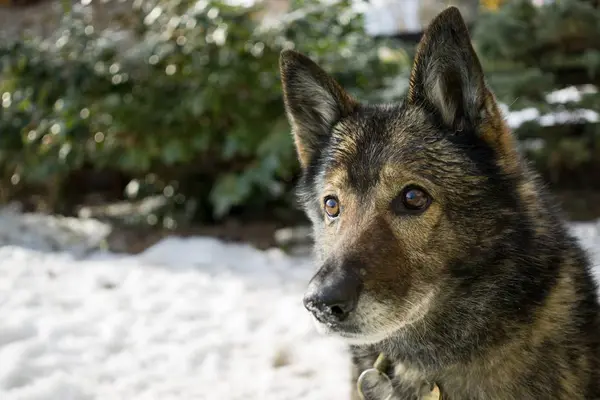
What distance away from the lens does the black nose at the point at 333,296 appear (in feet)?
5.63

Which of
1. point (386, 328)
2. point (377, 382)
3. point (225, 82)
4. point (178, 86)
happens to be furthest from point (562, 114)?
point (386, 328)

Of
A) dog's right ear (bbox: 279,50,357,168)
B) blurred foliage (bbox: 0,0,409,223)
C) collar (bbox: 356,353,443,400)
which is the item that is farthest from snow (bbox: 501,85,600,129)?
collar (bbox: 356,353,443,400)

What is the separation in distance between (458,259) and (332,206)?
54 centimetres

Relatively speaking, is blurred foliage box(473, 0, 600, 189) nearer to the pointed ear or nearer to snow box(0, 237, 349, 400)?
snow box(0, 237, 349, 400)

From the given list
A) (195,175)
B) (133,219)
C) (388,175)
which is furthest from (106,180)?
(388,175)

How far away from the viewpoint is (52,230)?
6.03 m

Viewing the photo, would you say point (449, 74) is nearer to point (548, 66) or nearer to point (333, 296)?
point (333, 296)

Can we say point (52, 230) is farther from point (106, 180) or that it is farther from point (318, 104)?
point (318, 104)

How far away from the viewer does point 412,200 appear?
1.98 m

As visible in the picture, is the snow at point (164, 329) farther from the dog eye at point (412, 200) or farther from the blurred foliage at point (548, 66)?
the dog eye at point (412, 200)

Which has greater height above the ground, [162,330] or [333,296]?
[333,296]

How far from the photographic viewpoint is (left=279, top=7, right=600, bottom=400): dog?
1885mm

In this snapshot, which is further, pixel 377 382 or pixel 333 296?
pixel 377 382

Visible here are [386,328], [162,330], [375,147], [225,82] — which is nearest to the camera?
[386,328]
